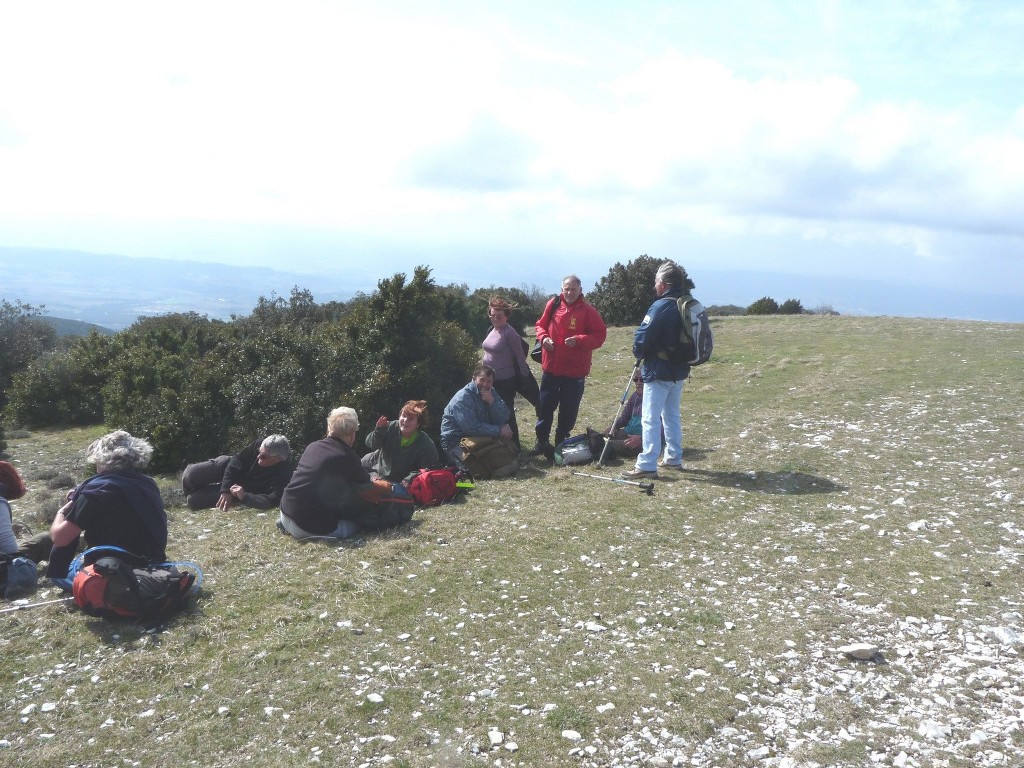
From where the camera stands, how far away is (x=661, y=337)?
9758 mm

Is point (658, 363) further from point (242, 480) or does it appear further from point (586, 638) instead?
point (242, 480)

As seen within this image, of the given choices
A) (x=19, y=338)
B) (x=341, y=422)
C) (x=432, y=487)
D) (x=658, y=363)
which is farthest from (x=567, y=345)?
(x=19, y=338)

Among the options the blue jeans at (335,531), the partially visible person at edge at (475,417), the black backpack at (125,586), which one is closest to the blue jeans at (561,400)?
the partially visible person at edge at (475,417)

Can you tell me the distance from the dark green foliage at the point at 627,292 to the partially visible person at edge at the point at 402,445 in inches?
1324

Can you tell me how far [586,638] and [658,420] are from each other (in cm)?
497

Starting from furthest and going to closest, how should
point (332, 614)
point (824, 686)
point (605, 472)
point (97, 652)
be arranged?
point (605, 472)
point (332, 614)
point (97, 652)
point (824, 686)

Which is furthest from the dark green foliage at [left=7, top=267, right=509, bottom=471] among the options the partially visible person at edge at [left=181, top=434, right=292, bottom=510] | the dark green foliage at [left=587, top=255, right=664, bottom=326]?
the dark green foliage at [left=587, top=255, right=664, bottom=326]

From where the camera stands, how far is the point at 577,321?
431 inches

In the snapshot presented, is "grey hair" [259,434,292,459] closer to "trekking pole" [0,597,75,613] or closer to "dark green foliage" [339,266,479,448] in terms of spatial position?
"dark green foliage" [339,266,479,448]

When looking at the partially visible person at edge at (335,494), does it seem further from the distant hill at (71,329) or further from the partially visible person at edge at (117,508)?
the distant hill at (71,329)

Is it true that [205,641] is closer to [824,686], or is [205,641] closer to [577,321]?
[824,686]

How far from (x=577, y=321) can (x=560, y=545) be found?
14.5ft

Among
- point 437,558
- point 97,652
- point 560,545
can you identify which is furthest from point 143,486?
point 560,545

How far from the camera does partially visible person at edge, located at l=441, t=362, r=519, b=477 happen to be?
10.7 m
